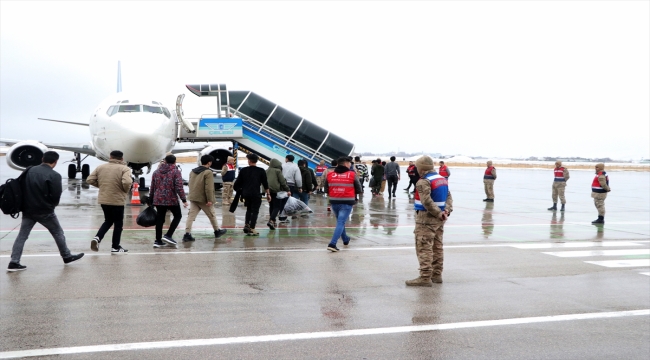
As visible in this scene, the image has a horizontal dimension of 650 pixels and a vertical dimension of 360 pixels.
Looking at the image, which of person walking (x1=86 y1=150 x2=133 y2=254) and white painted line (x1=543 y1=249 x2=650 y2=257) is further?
white painted line (x1=543 y1=249 x2=650 y2=257)

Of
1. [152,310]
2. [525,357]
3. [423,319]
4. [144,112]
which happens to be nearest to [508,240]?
[423,319]

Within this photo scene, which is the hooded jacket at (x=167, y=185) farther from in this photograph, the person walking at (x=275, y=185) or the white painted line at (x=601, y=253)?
the white painted line at (x=601, y=253)

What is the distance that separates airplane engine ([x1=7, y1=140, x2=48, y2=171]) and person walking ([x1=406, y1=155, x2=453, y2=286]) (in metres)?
17.8

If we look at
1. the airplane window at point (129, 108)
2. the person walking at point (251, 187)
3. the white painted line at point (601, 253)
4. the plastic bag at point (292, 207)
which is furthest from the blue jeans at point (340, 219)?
the airplane window at point (129, 108)

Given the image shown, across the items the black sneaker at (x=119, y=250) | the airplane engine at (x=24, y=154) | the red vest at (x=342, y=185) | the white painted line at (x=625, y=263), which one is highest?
the airplane engine at (x=24, y=154)

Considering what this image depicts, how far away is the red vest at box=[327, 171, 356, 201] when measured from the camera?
9.99 metres

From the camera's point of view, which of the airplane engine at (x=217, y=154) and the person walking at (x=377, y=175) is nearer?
the person walking at (x=377, y=175)

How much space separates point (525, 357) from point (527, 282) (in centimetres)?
307

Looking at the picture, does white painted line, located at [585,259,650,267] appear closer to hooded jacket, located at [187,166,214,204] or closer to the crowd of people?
the crowd of people

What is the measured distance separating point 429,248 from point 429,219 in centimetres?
38

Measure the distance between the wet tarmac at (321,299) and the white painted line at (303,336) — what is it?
20 mm

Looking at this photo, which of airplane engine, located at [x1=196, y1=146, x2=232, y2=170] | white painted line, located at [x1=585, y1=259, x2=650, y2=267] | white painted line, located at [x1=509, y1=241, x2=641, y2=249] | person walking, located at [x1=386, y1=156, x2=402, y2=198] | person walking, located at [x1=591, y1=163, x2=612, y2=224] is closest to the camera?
white painted line, located at [x1=585, y1=259, x2=650, y2=267]

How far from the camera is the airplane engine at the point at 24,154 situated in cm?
2091

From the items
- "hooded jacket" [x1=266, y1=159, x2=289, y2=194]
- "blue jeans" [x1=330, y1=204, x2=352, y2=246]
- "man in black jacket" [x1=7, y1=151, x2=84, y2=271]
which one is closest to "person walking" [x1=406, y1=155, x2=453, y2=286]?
"blue jeans" [x1=330, y1=204, x2=352, y2=246]
